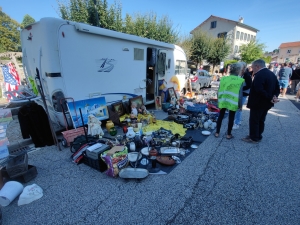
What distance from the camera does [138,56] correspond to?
18.4 ft

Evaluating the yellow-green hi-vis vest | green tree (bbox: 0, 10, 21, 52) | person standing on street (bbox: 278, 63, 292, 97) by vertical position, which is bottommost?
the yellow-green hi-vis vest

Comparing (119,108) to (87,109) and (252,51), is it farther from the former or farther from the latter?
(252,51)

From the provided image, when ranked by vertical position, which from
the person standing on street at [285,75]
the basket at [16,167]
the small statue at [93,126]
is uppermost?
the person standing on street at [285,75]

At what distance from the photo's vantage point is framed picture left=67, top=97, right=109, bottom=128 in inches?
158

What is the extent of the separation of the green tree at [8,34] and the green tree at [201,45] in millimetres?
37201

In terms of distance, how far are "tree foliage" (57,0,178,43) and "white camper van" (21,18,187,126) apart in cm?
591

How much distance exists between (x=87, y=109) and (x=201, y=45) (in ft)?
63.4

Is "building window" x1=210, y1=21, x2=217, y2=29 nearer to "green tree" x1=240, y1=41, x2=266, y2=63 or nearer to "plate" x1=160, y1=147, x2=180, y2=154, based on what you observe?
"green tree" x1=240, y1=41, x2=266, y2=63

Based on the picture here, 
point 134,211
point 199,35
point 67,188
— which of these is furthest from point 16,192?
Result: point 199,35

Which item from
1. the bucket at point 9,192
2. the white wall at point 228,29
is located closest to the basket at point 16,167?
the bucket at point 9,192

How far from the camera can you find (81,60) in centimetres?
396

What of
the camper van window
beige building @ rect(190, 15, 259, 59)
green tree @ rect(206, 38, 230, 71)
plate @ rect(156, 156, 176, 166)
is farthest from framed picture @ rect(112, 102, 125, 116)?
beige building @ rect(190, 15, 259, 59)

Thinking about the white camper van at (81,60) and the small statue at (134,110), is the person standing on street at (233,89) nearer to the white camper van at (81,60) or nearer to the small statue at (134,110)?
the small statue at (134,110)

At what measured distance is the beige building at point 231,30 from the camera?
2873cm
